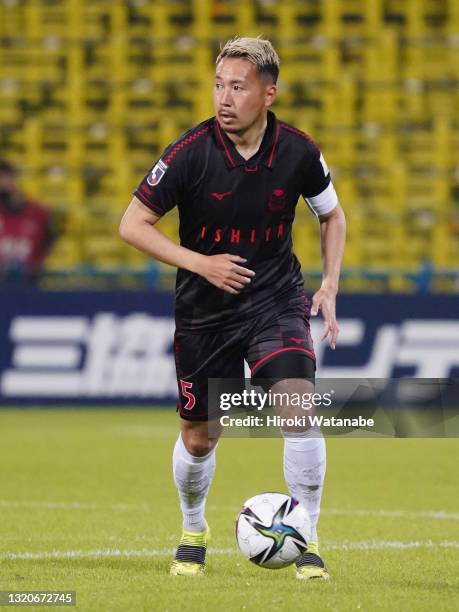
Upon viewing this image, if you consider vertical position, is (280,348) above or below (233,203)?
below

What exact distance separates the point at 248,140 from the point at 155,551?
2.02m

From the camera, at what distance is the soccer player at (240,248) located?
5348 millimetres

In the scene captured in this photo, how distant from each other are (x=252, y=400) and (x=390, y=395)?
24.4 ft

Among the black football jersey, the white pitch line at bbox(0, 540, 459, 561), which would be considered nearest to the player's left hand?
the black football jersey

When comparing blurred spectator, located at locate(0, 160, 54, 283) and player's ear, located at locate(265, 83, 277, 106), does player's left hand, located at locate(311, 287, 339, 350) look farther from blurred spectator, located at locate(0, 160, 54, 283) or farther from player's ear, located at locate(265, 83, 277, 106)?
blurred spectator, located at locate(0, 160, 54, 283)

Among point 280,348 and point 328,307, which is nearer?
point 280,348

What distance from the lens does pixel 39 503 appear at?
26.4 ft

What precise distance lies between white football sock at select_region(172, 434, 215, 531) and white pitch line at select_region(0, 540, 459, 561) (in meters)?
0.44

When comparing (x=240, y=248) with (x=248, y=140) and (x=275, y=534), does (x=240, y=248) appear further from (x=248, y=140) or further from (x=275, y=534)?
(x=275, y=534)

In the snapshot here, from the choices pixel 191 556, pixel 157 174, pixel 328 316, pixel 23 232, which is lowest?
pixel 191 556

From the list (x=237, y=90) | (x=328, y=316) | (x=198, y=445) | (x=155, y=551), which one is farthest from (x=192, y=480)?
(x=237, y=90)

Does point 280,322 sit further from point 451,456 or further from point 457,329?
point 457,329

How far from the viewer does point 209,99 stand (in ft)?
58.1

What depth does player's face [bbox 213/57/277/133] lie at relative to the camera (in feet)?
17.5
